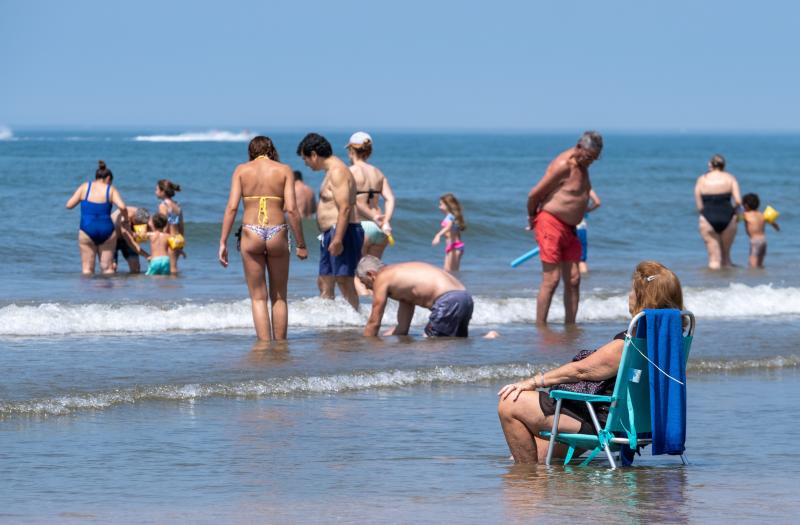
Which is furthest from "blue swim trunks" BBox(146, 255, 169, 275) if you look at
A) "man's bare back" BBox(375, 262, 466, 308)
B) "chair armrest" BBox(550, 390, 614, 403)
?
"chair armrest" BBox(550, 390, 614, 403)

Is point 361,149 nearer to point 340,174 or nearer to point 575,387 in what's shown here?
point 340,174

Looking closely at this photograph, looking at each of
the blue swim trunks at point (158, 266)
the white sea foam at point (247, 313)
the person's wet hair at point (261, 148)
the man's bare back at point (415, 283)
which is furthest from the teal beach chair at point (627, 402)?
the blue swim trunks at point (158, 266)

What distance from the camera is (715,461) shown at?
6.32 m

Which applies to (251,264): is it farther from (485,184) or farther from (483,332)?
(485,184)

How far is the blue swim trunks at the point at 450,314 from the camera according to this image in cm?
988

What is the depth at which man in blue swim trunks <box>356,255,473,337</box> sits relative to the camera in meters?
9.50

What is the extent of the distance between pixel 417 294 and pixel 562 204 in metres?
1.48

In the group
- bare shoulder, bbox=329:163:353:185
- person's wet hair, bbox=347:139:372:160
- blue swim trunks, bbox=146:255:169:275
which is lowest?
blue swim trunks, bbox=146:255:169:275

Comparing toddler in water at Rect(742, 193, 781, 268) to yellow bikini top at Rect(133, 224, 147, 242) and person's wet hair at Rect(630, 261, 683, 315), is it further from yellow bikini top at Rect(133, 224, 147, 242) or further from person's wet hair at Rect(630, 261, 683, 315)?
person's wet hair at Rect(630, 261, 683, 315)

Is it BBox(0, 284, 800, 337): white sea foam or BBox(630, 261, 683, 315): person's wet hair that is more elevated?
BBox(630, 261, 683, 315): person's wet hair

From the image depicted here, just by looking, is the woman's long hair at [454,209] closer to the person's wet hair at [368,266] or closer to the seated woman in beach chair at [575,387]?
the person's wet hair at [368,266]

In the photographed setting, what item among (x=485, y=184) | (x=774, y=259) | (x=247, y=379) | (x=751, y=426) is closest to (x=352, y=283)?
(x=247, y=379)

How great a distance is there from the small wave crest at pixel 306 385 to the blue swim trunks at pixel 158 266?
752 cm

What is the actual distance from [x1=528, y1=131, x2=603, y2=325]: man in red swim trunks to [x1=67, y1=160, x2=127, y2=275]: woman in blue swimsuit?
6471 millimetres
